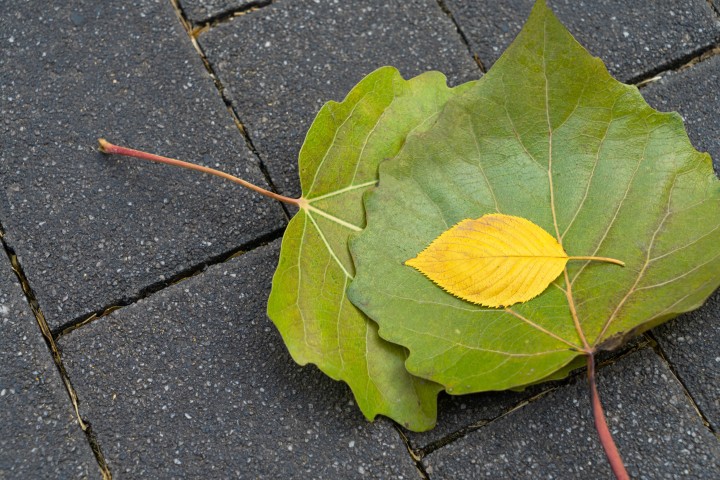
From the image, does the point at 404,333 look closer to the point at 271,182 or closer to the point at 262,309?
the point at 262,309

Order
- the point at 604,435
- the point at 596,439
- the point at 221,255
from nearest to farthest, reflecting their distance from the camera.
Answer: the point at 604,435
the point at 596,439
the point at 221,255

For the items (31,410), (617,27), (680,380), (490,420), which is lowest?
(31,410)

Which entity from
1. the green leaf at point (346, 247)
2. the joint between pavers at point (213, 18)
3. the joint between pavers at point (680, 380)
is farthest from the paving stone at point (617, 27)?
the joint between pavers at point (680, 380)

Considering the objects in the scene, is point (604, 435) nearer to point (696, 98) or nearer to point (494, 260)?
point (494, 260)

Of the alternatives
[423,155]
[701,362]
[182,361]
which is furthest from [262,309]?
[701,362]

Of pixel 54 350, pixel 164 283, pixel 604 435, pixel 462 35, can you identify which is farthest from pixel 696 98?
pixel 54 350

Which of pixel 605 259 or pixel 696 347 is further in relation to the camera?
pixel 696 347

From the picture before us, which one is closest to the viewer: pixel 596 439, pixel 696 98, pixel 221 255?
pixel 596 439
